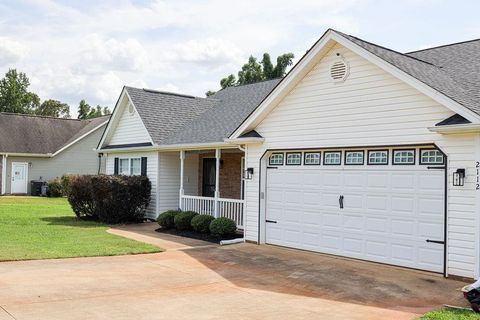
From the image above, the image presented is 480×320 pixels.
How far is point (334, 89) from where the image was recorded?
1187cm

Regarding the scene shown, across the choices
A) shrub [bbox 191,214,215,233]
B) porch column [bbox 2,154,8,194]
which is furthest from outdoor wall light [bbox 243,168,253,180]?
porch column [bbox 2,154,8,194]

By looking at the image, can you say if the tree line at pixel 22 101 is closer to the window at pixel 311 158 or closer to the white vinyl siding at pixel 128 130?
the white vinyl siding at pixel 128 130

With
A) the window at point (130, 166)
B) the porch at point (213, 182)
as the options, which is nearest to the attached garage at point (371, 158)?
the porch at point (213, 182)

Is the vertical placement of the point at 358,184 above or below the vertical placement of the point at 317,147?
below

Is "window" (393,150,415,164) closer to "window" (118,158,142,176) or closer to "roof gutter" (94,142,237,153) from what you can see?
"roof gutter" (94,142,237,153)

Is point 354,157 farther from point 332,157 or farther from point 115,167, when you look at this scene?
point 115,167

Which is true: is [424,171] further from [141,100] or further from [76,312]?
[141,100]

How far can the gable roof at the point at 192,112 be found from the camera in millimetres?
18188

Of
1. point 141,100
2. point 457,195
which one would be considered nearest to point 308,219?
point 457,195

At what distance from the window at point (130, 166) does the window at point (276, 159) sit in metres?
8.54

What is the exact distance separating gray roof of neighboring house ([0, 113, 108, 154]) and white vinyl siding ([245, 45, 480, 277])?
79.2 feet

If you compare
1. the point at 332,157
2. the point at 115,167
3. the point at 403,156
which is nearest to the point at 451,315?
the point at 403,156

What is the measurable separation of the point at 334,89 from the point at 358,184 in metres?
2.36

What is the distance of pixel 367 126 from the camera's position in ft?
36.5
